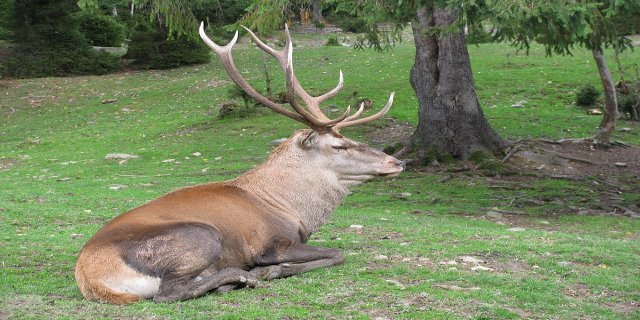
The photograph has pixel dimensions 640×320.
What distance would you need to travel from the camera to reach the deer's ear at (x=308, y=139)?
858cm

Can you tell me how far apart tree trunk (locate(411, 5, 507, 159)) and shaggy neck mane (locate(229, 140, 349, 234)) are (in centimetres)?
924

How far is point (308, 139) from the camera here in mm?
8594

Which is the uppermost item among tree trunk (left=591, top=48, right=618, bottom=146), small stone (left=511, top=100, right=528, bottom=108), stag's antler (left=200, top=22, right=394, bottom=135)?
stag's antler (left=200, top=22, right=394, bottom=135)

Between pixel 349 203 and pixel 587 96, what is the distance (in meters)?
12.4

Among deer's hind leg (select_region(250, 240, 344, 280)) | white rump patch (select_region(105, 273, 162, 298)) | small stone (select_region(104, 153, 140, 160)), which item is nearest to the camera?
white rump patch (select_region(105, 273, 162, 298))

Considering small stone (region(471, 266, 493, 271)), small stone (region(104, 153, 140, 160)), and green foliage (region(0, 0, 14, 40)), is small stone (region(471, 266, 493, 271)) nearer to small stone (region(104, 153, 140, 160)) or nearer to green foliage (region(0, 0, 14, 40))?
small stone (region(104, 153, 140, 160))

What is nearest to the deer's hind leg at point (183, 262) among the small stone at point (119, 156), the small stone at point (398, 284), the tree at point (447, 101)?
the small stone at point (398, 284)

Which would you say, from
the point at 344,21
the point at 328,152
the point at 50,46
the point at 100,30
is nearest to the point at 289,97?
the point at 328,152

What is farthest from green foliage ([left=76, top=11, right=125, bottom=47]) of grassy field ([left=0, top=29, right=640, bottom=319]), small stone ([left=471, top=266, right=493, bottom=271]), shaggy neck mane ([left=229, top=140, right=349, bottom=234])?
small stone ([left=471, top=266, right=493, bottom=271])

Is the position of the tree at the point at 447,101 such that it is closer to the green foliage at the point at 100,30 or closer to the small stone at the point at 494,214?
the small stone at the point at 494,214

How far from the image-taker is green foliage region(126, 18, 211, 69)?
110ft

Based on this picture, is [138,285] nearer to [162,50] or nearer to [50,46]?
[162,50]

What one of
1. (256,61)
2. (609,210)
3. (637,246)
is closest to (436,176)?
(609,210)

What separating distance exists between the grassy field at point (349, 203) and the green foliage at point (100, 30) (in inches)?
203
